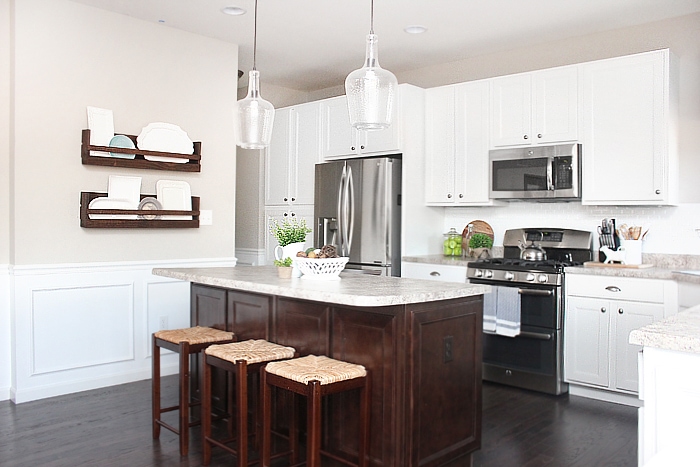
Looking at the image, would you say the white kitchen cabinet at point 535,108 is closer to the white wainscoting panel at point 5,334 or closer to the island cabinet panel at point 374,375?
the island cabinet panel at point 374,375

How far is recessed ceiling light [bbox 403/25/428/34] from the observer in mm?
4694

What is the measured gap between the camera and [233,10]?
4.36 meters

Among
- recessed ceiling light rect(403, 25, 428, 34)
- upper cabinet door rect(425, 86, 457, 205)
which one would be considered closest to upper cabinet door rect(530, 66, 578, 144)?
upper cabinet door rect(425, 86, 457, 205)

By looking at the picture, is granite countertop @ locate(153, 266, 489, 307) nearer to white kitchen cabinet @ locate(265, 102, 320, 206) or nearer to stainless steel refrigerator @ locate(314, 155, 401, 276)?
stainless steel refrigerator @ locate(314, 155, 401, 276)

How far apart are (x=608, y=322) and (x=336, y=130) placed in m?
2.90

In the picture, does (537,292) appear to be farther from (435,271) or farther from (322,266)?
(322,266)

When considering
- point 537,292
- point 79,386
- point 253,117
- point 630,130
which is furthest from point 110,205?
point 630,130

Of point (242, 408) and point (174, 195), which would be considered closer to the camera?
point (242, 408)

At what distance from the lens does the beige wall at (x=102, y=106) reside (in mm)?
4035

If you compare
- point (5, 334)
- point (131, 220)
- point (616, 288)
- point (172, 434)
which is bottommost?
point (172, 434)

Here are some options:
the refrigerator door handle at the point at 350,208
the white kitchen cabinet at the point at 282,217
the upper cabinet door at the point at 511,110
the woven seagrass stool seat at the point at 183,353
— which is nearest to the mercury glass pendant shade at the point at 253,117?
the woven seagrass stool seat at the point at 183,353

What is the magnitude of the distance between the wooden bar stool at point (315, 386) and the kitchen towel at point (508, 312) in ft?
6.60

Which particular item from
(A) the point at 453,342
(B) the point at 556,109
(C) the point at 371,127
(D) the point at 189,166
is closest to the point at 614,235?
(B) the point at 556,109

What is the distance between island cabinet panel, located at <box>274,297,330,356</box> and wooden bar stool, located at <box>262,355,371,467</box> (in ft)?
0.68
